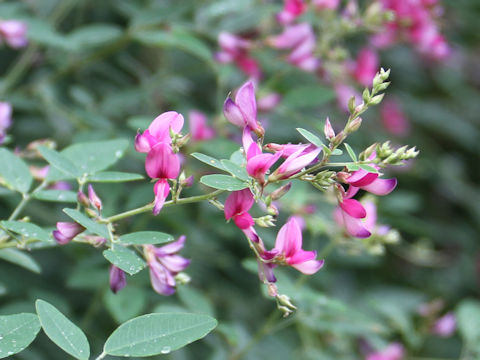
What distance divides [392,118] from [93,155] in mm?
2341

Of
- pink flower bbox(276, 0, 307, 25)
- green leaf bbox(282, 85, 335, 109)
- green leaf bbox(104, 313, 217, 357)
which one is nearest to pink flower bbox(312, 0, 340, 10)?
pink flower bbox(276, 0, 307, 25)

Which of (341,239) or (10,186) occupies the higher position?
(10,186)

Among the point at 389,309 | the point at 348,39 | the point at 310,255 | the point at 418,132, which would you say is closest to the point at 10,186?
the point at 310,255

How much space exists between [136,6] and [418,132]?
7.60 feet

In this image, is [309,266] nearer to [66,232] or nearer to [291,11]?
[66,232]

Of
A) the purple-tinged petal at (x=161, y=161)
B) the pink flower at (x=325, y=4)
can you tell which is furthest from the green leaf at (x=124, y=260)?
the pink flower at (x=325, y=4)

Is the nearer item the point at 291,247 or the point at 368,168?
the point at 368,168

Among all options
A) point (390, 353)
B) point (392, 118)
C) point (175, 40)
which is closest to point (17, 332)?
point (175, 40)

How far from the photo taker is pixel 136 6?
2389mm

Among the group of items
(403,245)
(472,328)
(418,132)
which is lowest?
(403,245)

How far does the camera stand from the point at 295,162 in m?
1.01

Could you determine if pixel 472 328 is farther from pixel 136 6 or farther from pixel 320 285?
pixel 136 6

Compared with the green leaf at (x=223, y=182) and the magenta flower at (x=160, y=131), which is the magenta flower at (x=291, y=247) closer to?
the green leaf at (x=223, y=182)

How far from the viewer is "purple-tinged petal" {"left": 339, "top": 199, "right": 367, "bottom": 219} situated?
3.50 ft
